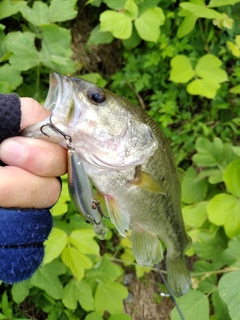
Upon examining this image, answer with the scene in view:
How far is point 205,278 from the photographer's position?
2.10 metres

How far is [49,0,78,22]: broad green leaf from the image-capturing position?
98.3 inches

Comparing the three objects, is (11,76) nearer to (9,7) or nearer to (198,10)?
(9,7)

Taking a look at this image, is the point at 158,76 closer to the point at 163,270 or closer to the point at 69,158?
the point at 163,270

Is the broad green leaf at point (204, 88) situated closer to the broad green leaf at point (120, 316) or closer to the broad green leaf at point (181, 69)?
the broad green leaf at point (181, 69)

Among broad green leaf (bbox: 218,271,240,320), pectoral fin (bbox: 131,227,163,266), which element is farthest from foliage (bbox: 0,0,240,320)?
pectoral fin (bbox: 131,227,163,266)

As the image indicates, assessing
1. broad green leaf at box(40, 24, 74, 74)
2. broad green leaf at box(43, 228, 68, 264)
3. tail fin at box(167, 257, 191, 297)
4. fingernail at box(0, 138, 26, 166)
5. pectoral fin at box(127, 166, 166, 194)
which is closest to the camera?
fingernail at box(0, 138, 26, 166)

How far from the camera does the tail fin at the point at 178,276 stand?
1819 mm

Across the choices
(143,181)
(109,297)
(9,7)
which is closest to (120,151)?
(143,181)

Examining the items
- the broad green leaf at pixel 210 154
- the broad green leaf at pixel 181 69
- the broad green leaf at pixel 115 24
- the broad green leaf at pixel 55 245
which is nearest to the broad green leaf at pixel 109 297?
the broad green leaf at pixel 55 245

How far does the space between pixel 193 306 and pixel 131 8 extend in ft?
5.36

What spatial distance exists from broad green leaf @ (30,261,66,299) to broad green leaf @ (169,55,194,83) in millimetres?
1256

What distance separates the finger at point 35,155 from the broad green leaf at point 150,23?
5.08 feet

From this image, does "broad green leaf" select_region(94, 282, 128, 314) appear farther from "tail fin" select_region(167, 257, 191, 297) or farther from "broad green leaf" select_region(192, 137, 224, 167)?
"broad green leaf" select_region(192, 137, 224, 167)

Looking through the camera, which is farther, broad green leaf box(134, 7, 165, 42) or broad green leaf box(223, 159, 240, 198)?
broad green leaf box(134, 7, 165, 42)
